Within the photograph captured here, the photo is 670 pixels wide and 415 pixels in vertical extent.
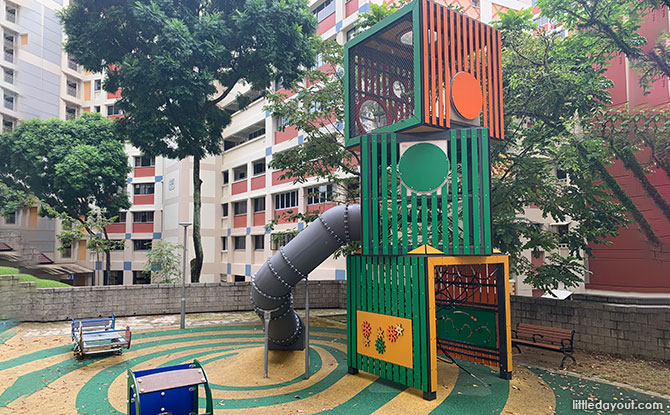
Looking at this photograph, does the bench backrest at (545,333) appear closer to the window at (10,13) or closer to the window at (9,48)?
the window at (9,48)

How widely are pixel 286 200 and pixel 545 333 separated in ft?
68.1

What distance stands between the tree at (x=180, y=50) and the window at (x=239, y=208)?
13166 millimetres

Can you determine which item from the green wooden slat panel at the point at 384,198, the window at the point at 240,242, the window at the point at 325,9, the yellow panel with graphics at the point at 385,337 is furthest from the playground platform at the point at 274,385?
the window at the point at 240,242

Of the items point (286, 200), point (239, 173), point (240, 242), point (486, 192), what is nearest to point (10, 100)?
point (486, 192)

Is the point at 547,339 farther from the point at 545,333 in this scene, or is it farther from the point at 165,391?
the point at 165,391

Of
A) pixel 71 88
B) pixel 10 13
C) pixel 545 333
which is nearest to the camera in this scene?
pixel 10 13

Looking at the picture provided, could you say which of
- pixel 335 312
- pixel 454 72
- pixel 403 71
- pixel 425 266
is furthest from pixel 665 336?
pixel 335 312

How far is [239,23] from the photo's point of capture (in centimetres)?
2028

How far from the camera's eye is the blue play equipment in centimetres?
660

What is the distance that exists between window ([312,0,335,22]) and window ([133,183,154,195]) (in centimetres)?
2250

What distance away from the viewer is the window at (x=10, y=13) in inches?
434

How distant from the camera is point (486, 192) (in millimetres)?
9461

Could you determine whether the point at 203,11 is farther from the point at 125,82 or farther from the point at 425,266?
the point at 425,266

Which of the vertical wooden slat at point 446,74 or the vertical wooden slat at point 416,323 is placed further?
→ the vertical wooden slat at point 446,74
